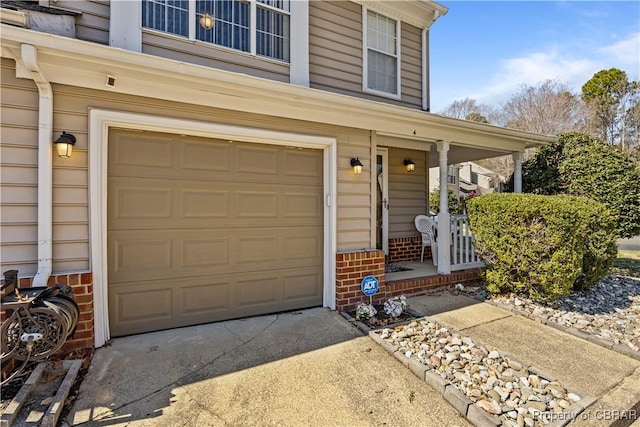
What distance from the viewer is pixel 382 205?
6.48 metres

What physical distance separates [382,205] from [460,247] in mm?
1745

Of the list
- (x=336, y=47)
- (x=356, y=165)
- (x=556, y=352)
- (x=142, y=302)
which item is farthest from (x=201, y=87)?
(x=556, y=352)

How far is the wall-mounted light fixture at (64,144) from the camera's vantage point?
275 centimetres

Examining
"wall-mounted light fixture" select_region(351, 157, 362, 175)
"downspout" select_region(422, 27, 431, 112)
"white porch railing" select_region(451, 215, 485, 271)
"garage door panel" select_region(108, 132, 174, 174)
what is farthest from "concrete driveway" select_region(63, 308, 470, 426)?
"downspout" select_region(422, 27, 431, 112)

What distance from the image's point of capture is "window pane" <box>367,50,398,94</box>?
546 cm

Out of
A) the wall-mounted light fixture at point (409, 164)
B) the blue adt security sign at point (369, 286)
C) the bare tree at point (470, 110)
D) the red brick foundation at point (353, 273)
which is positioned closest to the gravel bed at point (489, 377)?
the blue adt security sign at point (369, 286)

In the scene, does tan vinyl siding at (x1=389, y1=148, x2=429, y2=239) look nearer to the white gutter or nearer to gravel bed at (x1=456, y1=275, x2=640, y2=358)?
gravel bed at (x1=456, y1=275, x2=640, y2=358)

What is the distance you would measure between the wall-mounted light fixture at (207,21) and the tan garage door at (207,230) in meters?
1.67

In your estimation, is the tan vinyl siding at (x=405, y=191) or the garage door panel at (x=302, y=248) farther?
the tan vinyl siding at (x=405, y=191)

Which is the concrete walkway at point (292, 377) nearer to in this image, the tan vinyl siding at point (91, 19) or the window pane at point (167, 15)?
the tan vinyl siding at point (91, 19)

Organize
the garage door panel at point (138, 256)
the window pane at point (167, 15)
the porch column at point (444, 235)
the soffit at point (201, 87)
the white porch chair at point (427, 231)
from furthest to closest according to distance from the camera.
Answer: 1. the white porch chair at point (427, 231)
2. the porch column at point (444, 235)
3. the window pane at point (167, 15)
4. the garage door panel at point (138, 256)
5. the soffit at point (201, 87)

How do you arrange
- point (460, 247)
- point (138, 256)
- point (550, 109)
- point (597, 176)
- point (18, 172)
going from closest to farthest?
point (18, 172) < point (138, 256) < point (460, 247) < point (597, 176) < point (550, 109)

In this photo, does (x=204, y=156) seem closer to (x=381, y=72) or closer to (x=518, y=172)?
(x=381, y=72)

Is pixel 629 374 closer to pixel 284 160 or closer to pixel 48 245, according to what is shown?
pixel 284 160
